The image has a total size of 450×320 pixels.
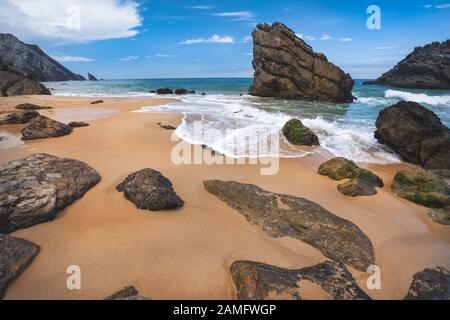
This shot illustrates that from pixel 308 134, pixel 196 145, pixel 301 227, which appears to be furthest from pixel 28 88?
pixel 301 227

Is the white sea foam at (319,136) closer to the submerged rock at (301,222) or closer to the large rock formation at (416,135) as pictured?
the large rock formation at (416,135)

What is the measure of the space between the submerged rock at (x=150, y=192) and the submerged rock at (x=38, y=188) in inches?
31.0

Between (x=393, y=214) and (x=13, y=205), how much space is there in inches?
245

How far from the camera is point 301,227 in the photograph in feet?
14.0

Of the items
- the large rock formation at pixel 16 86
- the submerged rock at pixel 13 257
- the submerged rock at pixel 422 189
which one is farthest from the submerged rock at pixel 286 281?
the large rock formation at pixel 16 86

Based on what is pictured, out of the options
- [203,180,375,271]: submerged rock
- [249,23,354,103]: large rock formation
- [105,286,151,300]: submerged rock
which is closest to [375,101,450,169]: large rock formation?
[203,180,375,271]: submerged rock

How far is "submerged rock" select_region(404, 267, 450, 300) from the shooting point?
3.11 meters

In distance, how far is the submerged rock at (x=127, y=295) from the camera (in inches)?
106

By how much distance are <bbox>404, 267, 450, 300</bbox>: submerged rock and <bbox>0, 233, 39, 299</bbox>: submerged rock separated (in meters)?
4.38

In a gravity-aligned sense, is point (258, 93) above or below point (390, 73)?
below

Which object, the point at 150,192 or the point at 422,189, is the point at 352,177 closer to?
the point at 422,189

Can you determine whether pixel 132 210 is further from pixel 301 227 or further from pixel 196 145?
pixel 196 145

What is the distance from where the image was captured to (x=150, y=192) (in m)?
4.50

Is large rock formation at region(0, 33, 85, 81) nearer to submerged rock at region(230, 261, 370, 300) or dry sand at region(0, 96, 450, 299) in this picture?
dry sand at region(0, 96, 450, 299)
